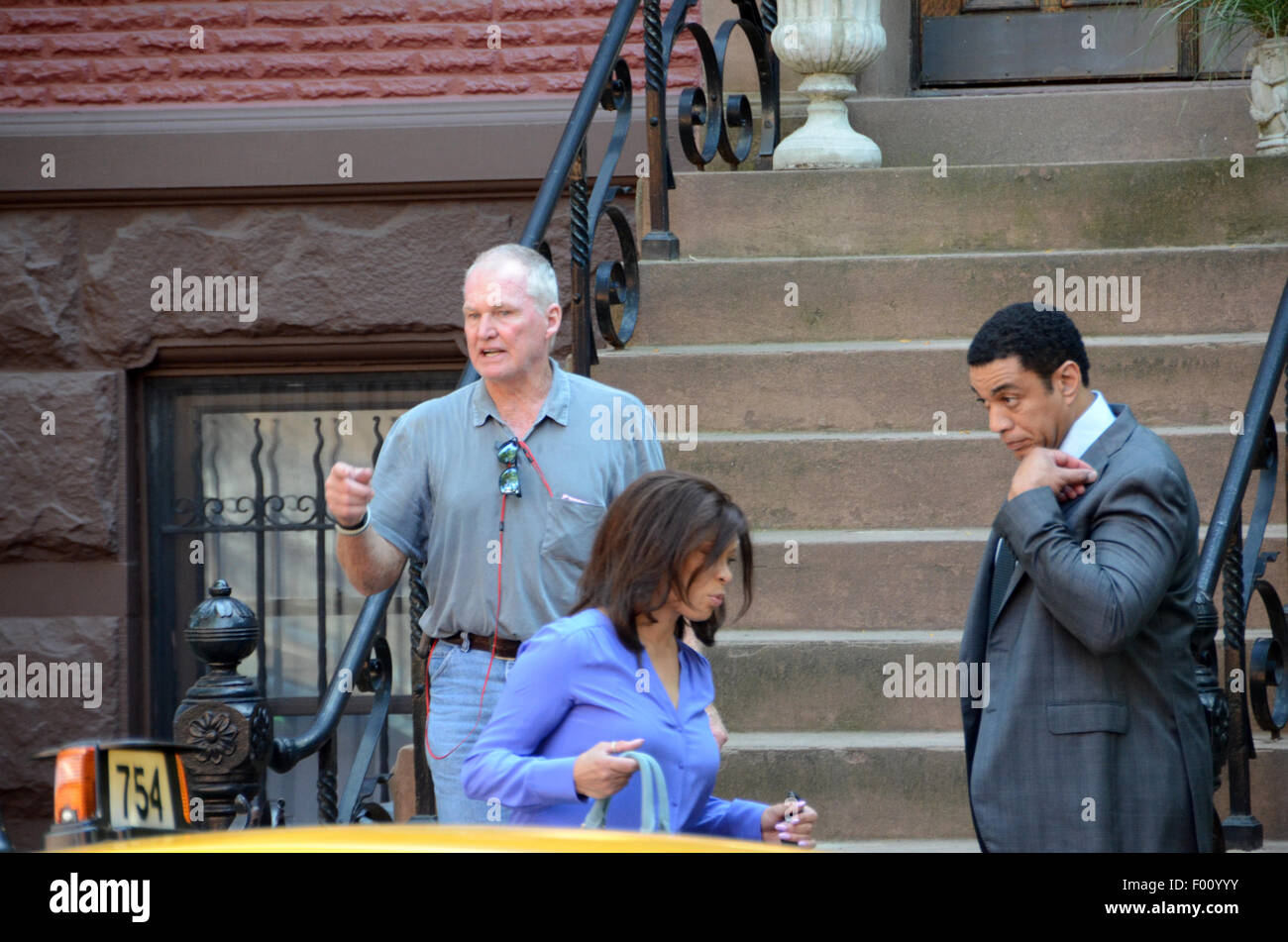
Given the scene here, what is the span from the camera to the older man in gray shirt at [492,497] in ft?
12.3

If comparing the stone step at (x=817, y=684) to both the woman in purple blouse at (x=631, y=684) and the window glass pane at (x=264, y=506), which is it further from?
the window glass pane at (x=264, y=506)

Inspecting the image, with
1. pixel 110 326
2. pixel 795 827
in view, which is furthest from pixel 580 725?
pixel 110 326

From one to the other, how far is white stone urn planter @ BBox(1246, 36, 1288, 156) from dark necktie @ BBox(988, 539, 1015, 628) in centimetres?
373

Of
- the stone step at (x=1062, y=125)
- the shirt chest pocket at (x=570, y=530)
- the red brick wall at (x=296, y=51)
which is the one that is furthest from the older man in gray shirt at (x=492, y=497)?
the stone step at (x=1062, y=125)

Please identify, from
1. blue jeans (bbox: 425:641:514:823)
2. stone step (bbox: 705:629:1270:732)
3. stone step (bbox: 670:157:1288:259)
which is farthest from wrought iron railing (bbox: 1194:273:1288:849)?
blue jeans (bbox: 425:641:514:823)

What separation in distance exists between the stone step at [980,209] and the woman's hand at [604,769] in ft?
13.1

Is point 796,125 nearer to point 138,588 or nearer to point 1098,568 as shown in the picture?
point 138,588

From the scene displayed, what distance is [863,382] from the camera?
19.2 ft

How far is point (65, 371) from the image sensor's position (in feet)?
23.2

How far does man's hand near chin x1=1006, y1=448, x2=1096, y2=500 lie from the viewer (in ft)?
10.2

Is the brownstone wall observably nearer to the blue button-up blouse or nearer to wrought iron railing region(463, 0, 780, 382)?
wrought iron railing region(463, 0, 780, 382)

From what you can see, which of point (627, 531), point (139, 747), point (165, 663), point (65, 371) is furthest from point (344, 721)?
point (139, 747)

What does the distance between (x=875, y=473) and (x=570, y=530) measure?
207cm

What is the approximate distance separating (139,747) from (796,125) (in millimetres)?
5417
